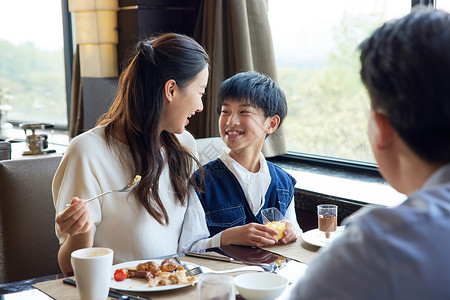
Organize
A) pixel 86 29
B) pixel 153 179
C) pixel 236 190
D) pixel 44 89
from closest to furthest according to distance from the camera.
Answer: pixel 153 179 → pixel 236 190 → pixel 86 29 → pixel 44 89

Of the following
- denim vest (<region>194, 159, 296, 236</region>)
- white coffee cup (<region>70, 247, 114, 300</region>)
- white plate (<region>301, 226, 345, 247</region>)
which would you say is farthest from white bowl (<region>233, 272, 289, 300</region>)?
denim vest (<region>194, 159, 296, 236</region>)

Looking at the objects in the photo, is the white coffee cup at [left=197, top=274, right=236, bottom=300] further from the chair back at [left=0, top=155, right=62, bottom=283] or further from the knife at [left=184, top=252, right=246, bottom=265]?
the chair back at [left=0, top=155, right=62, bottom=283]

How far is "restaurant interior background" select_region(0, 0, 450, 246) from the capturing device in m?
2.62

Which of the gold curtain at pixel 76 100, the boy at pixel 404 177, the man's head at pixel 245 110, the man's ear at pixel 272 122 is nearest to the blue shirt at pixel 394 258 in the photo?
the boy at pixel 404 177

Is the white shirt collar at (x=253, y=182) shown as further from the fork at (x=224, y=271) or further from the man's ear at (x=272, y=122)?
the fork at (x=224, y=271)

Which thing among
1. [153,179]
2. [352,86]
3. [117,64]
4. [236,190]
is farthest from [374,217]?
[117,64]

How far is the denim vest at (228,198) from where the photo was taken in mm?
1876

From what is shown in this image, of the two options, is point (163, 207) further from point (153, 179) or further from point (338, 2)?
point (338, 2)

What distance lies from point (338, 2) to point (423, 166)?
232cm

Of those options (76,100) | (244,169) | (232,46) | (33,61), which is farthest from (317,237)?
(33,61)

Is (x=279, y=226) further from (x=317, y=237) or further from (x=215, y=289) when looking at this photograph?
(x=215, y=289)

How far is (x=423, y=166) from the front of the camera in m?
0.67

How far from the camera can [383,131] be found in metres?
0.70

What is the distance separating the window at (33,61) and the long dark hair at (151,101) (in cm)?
332
